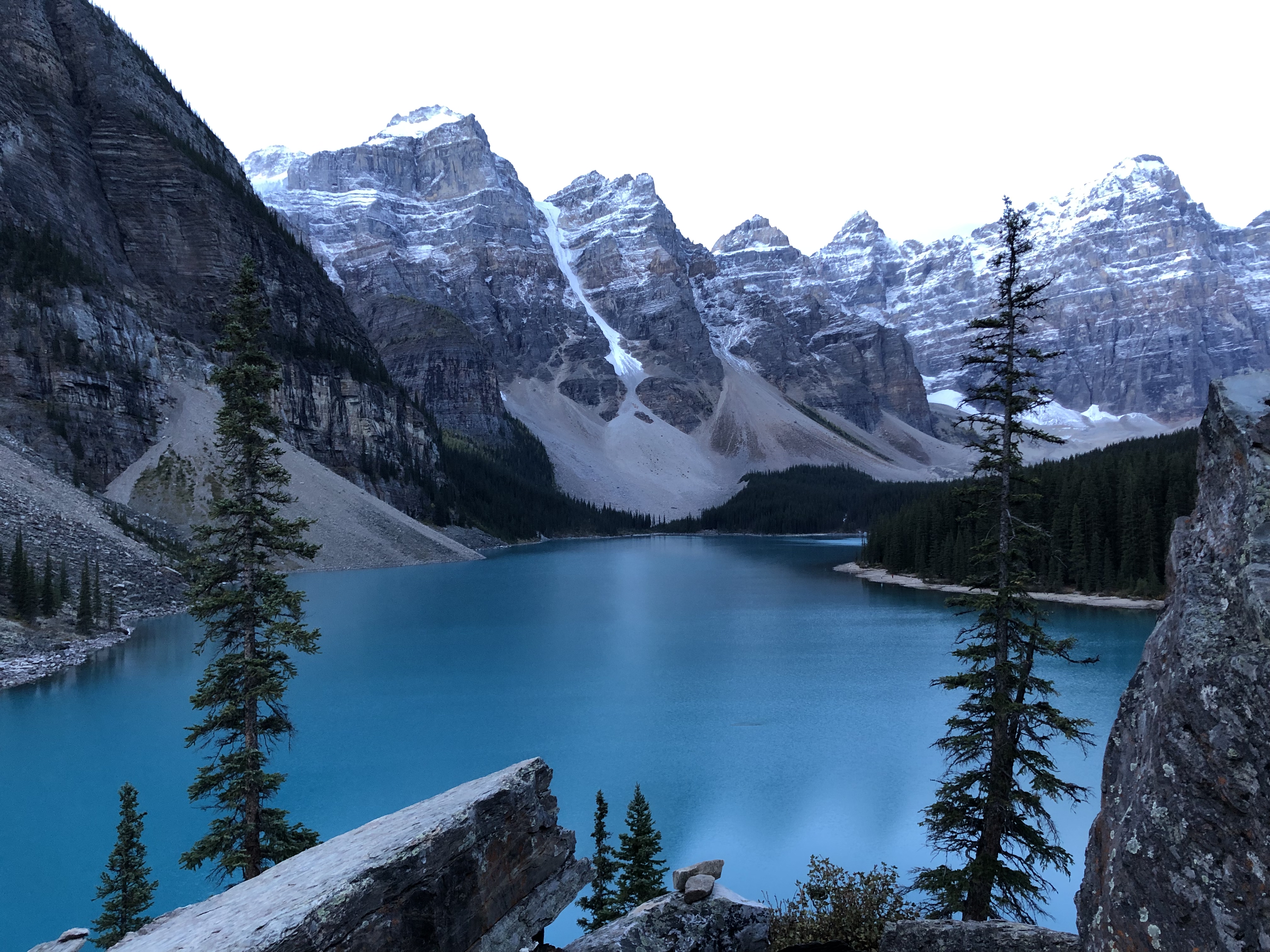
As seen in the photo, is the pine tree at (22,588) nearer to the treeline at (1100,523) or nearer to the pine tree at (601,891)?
the pine tree at (601,891)

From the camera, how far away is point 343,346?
121 metres

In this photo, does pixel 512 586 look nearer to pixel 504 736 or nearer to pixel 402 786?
pixel 504 736

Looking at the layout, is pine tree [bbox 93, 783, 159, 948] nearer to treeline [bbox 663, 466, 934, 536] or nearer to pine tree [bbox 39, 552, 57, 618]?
pine tree [bbox 39, 552, 57, 618]

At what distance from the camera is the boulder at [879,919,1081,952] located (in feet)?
19.1

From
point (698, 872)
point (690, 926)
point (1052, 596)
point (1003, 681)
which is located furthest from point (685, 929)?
point (1052, 596)

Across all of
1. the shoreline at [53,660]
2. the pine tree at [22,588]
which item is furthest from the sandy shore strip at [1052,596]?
the pine tree at [22,588]

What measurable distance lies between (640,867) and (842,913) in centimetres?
512

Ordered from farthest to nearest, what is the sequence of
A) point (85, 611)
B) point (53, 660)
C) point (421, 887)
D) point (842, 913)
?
point (85, 611) < point (53, 660) < point (842, 913) < point (421, 887)

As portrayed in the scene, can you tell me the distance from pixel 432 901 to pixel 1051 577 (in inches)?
2729

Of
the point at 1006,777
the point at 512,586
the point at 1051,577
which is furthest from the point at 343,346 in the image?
the point at 1006,777

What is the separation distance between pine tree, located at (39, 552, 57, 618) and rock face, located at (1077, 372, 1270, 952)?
45.6m

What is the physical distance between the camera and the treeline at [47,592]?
118 ft

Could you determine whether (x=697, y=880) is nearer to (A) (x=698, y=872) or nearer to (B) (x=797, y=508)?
(A) (x=698, y=872)

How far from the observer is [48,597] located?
37469mm
